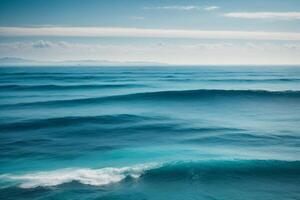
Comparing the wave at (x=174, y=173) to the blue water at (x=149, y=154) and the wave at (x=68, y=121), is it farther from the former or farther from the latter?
the wave at (x=68, y=121)

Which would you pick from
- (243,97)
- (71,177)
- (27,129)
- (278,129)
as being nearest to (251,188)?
(71,177)

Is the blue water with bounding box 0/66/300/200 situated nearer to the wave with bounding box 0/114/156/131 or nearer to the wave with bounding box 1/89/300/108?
the wave with bounding box 0/114/156/131

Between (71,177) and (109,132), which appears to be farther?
(109,132)

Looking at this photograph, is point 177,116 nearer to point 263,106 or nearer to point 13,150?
point 263,106

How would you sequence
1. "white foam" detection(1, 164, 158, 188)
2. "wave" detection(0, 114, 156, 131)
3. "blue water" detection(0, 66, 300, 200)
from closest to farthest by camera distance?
"blue water" detection(0, 66, 300, 200) → "white foam" detection(1, 164, 158, 188) → "wave" detection(0, 114, 156, 131)

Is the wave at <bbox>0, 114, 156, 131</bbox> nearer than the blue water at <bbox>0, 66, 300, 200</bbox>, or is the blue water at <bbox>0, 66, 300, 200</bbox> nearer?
the blue water at <bbox>0, 66, 300, 200</bbox>

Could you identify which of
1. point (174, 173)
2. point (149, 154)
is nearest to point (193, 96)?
point (149, 154)

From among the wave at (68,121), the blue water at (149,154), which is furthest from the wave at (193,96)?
the wave at (68,121)

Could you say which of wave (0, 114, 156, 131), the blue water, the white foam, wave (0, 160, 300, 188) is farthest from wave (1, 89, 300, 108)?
the white foam

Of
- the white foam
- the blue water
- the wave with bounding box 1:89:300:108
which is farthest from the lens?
the wave with bounding box 1:89:300:108
